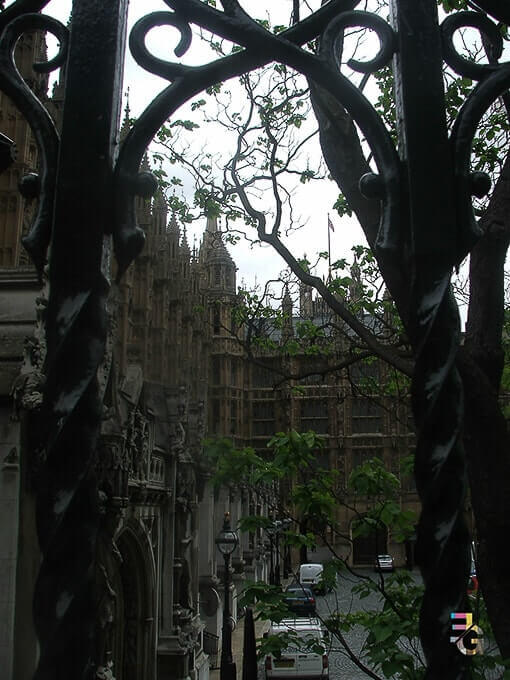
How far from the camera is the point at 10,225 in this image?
2334cm

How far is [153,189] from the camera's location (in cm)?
197

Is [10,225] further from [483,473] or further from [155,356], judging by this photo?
[483,473]

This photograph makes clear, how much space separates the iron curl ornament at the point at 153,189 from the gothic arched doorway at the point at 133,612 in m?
10.2

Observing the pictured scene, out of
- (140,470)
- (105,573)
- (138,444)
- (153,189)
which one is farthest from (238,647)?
(153,189)

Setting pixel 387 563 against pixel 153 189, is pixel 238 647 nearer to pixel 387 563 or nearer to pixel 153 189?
pixel 387 563

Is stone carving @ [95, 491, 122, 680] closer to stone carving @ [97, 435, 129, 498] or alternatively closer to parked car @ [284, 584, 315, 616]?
stone carving @ [97, 435, 129, 498]

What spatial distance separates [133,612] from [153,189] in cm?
1124

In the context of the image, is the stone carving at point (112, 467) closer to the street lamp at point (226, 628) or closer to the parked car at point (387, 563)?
the parked car at point (387, 563)

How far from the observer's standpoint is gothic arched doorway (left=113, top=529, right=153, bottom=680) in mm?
11648

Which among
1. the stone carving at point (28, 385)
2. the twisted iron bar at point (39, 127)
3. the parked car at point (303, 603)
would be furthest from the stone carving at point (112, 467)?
the twisted iron bar at point (39, 127)

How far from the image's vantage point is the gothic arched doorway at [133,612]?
11648mm

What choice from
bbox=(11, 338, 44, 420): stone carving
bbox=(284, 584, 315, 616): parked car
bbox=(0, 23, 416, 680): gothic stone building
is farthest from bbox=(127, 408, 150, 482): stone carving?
bbox=(11, 338, 44, 420): stone carving

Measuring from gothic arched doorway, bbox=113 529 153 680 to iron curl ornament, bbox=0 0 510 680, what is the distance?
10242mm

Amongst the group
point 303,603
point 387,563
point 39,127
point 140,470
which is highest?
point 39,127
